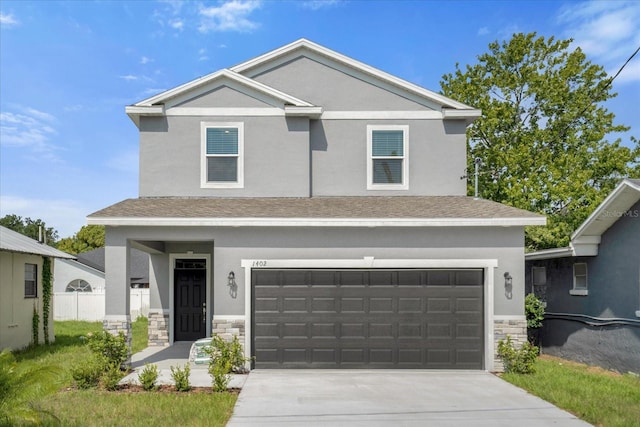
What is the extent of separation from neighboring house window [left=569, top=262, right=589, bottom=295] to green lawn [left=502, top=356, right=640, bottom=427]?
2.00 meters

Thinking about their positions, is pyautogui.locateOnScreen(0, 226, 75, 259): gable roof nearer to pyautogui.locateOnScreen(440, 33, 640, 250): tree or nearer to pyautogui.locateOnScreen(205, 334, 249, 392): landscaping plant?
pyautogui.locateOnScreen(205, 334, 249, 392): landscaping plant

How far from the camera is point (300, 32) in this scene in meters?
14.8

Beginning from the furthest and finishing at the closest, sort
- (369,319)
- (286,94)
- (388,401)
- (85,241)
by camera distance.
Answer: (85,241) < (286,94) < (369,319) < (388,401)

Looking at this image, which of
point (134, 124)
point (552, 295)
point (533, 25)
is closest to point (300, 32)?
point (134, 124)

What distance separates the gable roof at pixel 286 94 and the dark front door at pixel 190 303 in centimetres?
452

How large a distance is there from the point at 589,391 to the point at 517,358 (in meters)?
1.73

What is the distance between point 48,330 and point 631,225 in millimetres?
16945

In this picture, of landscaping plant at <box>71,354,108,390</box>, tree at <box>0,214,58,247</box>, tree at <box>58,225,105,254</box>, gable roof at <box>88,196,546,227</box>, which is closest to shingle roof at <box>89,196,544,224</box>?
gable roof at <box>88,196,546,227</box>

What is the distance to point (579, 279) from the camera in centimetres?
1424

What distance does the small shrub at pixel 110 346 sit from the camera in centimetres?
1071

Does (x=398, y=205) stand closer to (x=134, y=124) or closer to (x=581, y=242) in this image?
(x=581, y=242)

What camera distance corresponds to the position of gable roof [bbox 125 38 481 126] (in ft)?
43.7

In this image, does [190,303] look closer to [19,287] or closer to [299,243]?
[19,287]

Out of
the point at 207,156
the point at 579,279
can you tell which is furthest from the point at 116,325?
the point at 579,279
